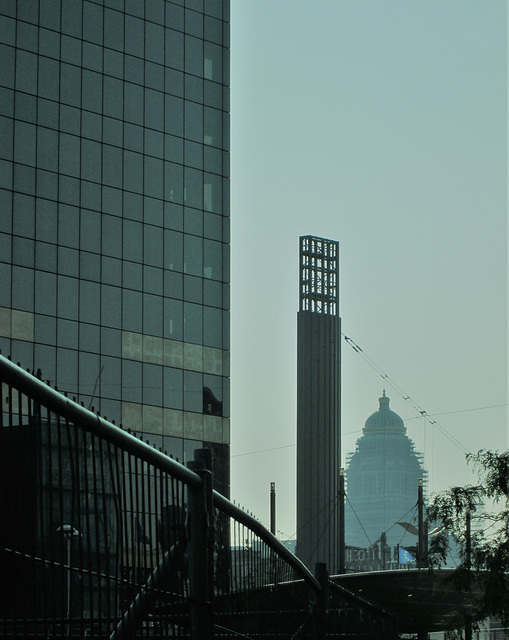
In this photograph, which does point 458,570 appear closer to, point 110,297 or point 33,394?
point 33,394

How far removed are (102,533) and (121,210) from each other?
60.9 meters

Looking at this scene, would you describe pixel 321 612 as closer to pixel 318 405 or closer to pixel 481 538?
pixel 481 538

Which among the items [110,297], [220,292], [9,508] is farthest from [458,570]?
[220,292]

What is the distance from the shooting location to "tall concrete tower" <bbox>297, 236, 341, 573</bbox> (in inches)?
3885

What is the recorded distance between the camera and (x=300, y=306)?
372ft

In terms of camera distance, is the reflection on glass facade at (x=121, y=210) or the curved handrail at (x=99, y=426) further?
the reflection on glass facade at (x=121, y=210)

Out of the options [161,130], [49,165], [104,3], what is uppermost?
[104,3]

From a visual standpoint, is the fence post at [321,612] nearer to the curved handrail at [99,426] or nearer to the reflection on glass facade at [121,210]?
the curved handrail at [99,426]

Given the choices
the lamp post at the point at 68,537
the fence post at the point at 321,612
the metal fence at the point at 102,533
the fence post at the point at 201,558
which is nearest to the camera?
the metal fence at the point at 102,533

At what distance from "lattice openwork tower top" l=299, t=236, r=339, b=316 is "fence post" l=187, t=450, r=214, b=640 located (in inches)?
4247

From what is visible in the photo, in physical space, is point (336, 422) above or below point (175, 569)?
above

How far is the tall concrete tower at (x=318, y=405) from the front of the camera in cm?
9869

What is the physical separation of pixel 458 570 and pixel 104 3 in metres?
48.8

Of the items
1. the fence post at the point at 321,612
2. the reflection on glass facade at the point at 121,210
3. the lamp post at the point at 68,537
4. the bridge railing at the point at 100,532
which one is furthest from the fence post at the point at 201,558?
the reflection on glass facade at the point at 121,210
